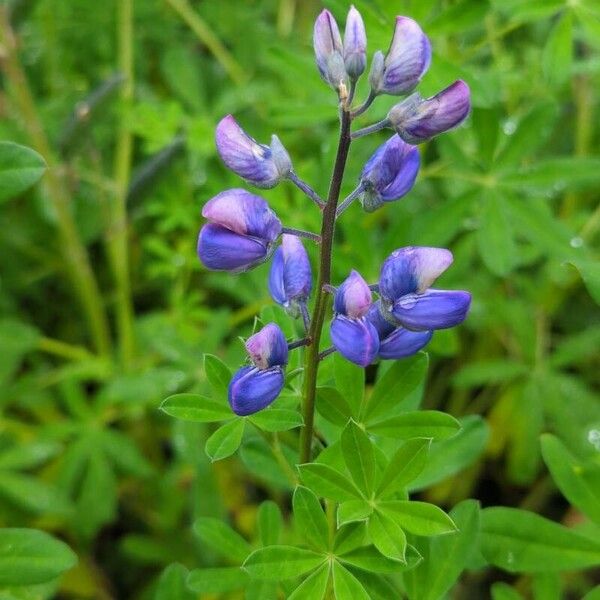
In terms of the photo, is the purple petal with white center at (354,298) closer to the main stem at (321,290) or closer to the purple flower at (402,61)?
the main stem at (321,290)

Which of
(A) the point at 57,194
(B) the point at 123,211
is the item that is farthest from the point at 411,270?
(B) the point at 123,211

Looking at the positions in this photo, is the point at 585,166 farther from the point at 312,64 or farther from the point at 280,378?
the point at 280,378

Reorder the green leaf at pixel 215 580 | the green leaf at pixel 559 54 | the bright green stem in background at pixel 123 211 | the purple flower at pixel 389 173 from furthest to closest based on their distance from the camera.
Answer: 1. the bright green stem in background at pixel 123 211
2. the green leaf at pixel 559 54
3. the green leaf at pixel 215 580
4. the purple flower at pixel 389 173

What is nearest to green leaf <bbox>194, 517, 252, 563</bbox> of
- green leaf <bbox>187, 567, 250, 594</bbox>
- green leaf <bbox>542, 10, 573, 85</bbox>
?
green leaf <bbox>187, 567, 250, 594</bbox>

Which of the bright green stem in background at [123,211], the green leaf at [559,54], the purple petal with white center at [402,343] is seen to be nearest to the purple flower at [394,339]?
the purple petal with white center at [402,343]

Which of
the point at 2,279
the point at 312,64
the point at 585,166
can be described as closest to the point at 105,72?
the point at 2,279

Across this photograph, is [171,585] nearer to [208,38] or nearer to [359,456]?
[359,456]

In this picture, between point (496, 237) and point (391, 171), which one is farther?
point (496, 237)
